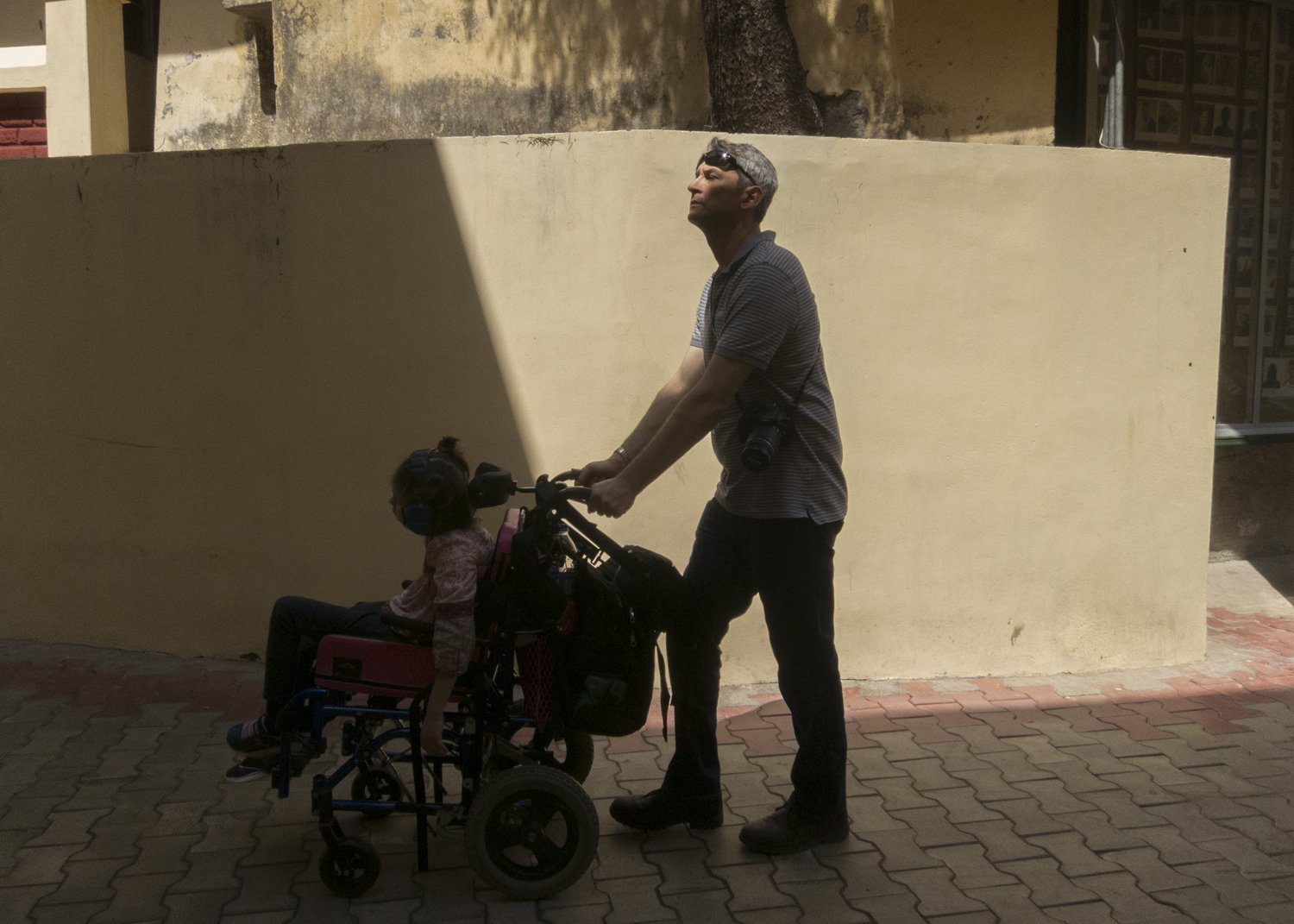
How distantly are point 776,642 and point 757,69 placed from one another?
381 cm

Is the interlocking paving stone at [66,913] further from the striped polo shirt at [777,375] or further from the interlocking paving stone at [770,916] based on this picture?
the striped polo shirt at [777,375]

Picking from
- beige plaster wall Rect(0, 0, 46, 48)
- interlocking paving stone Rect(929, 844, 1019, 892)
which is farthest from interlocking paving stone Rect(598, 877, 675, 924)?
beige plaster wall Rect(0, 0, 46, 48)

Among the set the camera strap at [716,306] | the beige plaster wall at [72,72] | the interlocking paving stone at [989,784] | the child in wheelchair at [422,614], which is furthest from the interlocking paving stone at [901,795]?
the beige plaster wall at [72,72]

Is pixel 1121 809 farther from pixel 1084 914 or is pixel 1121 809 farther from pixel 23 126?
pixel 23 126

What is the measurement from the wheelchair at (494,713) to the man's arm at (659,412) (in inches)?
10.7

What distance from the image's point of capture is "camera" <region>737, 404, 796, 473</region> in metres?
3.64

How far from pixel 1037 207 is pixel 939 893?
9.94 feet

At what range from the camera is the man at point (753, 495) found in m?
3.64

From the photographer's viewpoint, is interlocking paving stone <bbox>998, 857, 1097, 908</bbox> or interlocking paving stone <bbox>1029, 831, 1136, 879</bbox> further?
interlocking paving stone <bbox>1029, 831, 1136, 879</bbox>

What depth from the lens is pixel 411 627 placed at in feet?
11.6

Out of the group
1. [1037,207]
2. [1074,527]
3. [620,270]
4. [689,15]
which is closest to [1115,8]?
[689,15]

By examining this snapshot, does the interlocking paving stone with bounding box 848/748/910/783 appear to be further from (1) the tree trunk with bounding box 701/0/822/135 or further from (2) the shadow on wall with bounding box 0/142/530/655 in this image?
(1) the tree trunk with bounding box 701/0/822/135

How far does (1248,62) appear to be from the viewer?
847cm

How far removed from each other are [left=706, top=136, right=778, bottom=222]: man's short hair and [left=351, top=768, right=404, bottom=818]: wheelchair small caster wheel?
6.39 ft
